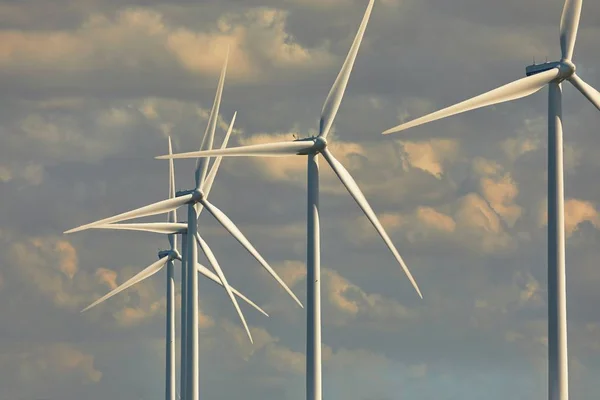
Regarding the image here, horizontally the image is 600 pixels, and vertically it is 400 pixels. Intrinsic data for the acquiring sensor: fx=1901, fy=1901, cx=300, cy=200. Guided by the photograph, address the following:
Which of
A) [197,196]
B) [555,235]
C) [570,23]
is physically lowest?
[555,235]

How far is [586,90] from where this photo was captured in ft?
321

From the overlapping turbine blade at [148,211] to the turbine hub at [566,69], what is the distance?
28043 mm

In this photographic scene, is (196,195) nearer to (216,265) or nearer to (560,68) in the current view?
(216,265)

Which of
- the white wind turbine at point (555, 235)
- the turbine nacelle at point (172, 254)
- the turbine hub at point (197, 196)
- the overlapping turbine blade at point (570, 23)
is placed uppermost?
the turbine nacelle at point (172, 254)

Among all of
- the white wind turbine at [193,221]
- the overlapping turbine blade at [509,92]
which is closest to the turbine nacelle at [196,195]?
the white wind turbine at [193,221]

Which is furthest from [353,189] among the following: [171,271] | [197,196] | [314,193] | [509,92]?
[171,271]

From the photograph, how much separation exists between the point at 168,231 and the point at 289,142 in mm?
31691

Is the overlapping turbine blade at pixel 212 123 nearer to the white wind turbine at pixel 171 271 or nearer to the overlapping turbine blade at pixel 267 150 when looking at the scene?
the white wind turbine at pixel 171 271

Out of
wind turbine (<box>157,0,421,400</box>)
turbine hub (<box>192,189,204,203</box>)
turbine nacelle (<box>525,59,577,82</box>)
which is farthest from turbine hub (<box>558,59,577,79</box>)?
turbine hub (<box>192,189,204,203</box>)

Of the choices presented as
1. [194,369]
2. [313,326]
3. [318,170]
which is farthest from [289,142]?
[194,369]

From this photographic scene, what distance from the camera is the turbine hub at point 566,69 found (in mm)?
97125

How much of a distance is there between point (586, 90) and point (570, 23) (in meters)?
3.96

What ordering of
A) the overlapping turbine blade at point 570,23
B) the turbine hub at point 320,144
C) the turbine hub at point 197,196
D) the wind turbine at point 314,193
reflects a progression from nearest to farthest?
the overlapping turbine blade at point 570,23
the wind turbine at point 314,193
the turbine hub at point 320,144
the turbine hub at point 197,196

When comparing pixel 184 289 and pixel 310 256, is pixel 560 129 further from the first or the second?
pixel 184 289
